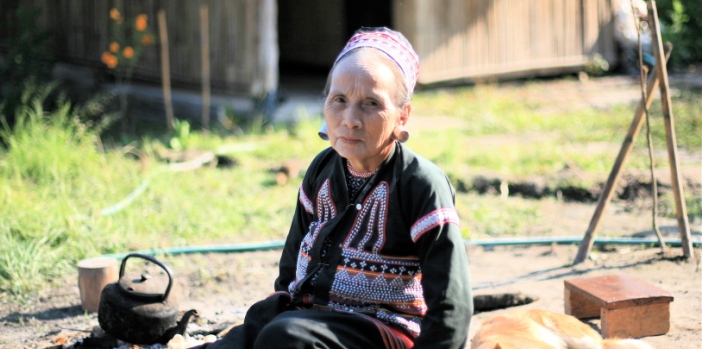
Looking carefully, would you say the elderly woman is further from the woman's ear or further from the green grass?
the green grass

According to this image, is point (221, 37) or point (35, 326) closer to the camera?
point (35, 326)

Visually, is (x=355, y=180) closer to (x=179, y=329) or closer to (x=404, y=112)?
(x=404, y=112)

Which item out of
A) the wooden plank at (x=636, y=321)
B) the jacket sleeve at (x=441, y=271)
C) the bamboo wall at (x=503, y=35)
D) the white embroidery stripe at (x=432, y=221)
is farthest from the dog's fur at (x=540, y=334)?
the bamboo wall at (x=503, y=35)

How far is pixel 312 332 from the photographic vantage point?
2.63 metres

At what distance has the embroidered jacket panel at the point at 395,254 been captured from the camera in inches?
104

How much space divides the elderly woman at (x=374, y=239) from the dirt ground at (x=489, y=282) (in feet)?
4.72

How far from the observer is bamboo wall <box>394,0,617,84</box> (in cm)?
1221

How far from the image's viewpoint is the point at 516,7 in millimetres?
13023

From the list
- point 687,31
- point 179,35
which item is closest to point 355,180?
point 179,35

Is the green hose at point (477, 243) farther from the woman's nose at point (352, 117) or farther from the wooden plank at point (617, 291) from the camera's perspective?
the woman's nose at point (352, 117)

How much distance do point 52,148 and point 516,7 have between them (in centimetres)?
810

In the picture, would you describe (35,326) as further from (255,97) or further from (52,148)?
(255,97)

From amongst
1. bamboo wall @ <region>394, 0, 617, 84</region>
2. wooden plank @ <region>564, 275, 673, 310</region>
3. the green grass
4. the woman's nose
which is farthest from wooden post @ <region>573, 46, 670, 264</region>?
bamboo wall @ <region>394, 0, 617, 84</region>

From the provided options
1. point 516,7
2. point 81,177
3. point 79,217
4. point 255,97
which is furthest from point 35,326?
point 516,7
